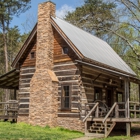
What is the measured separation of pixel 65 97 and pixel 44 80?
1.89m

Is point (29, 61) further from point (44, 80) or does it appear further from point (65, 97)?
point (65, 97)

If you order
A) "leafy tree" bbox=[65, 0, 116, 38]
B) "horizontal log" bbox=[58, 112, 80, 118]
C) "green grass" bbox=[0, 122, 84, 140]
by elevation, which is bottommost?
"green grass" bbox=[0, 122, 84, 140]

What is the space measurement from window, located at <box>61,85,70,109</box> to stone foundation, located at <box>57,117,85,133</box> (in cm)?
85

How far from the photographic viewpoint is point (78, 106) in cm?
1684

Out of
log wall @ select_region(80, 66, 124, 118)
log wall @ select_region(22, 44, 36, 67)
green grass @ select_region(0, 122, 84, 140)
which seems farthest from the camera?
log wall @ select_region(22, 44, 36, 67)

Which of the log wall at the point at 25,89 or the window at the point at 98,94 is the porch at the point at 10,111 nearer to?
the log wall at the point at 25,89

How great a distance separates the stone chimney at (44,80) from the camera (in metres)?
17.5

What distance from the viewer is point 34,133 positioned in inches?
571

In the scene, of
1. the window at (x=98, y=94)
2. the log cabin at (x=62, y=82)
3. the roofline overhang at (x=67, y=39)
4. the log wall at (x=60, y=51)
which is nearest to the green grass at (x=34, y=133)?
the log cabin at (x=62, y=82)

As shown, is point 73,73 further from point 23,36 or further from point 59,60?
point 23,36

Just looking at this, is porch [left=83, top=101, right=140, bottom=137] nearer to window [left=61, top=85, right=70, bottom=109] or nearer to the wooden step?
the wooden step

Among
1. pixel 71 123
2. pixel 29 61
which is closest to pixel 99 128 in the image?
pixel 71 123

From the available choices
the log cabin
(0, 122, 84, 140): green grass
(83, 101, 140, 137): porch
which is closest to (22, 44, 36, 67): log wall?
the log cabin

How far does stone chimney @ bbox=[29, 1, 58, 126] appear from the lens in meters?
17.5
